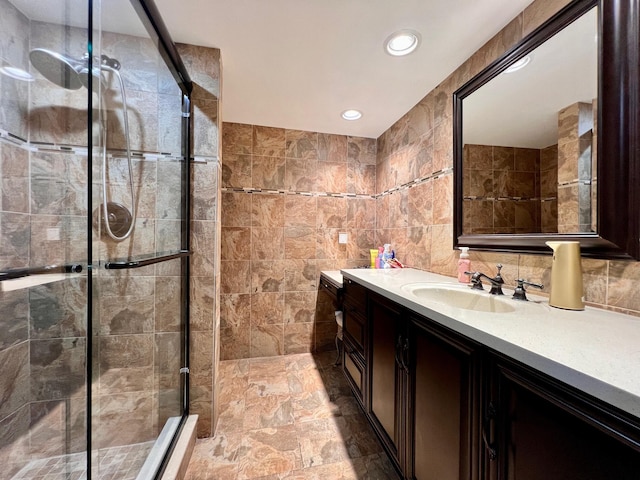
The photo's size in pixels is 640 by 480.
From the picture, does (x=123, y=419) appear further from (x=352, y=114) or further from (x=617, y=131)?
(x=352, y=114)

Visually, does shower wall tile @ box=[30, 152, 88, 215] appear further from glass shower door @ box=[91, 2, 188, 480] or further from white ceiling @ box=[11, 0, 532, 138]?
white ceiling @ box=[11, 0, 532, 138]

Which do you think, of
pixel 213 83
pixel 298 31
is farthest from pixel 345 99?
pixel 213 83

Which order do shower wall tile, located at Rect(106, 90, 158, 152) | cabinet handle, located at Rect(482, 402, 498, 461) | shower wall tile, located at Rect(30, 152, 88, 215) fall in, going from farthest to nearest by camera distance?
shower wall tile, located at Rect(106, 90, 158, 152) < shower wall tile, located at Rect(30, 152, 88, 215) < cabinet handle, located at Rect(482, 402, 498, 461)

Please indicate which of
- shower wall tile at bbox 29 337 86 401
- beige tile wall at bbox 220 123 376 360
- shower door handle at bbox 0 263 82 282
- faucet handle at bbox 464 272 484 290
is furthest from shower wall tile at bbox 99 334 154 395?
faucet handle at bbox 464 272 484 290

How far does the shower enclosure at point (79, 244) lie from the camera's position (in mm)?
1026

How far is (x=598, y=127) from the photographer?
85cm

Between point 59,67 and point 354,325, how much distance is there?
200cm

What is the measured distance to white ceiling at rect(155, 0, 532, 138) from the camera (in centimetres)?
111

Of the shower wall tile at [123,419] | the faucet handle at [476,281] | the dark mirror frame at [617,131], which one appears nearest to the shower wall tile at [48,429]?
the shower wall tile at [123,419]

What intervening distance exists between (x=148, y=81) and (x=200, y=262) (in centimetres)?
100

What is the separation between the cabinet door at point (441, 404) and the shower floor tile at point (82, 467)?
3.92 feet

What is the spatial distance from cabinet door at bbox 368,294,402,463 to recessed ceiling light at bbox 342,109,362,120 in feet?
4.95

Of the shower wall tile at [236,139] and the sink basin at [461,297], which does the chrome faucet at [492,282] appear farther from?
the shower wall tile at [236,139]

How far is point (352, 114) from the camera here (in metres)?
2.06
